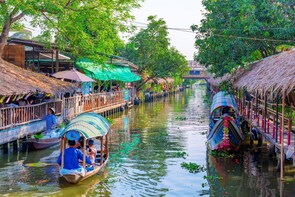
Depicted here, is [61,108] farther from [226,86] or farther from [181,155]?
[226,86]

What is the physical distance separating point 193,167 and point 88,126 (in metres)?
4.38

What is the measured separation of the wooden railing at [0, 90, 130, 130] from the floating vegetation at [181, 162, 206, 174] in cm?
705

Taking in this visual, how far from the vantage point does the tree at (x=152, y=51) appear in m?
55.5

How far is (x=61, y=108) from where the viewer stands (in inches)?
922

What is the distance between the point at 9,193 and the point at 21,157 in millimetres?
5383

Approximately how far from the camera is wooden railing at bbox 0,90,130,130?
17.2m

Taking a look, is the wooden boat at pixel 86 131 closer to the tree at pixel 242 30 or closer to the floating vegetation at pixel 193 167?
the floating vegetation at pixel 193 167

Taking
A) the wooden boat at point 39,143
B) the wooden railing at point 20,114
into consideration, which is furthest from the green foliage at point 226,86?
the wooden boat at point 39,143

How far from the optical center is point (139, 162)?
17.5 meters

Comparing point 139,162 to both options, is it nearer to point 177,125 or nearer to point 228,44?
point 228,44

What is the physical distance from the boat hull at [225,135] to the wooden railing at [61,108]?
8129mm

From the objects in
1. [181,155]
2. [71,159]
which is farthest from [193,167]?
[71,159]

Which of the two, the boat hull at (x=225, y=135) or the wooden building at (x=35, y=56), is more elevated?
the wooden building at (x=35, y=56)

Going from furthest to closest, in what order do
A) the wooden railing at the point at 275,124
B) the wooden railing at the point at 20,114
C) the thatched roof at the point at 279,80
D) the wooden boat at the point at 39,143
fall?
the wooden boat at the point at 39,143
the wooden railing at the point at 20,114
the wooden railing at the point at 275,124
the thatched roof at the point at 279,80
